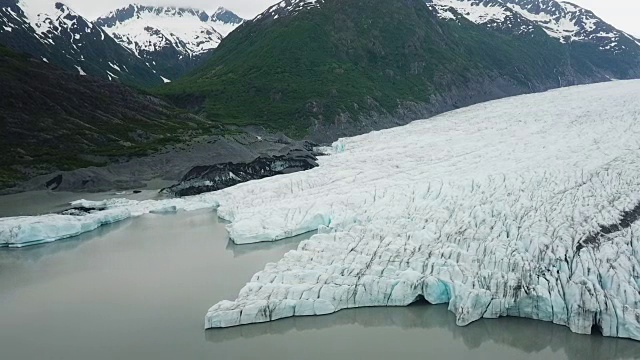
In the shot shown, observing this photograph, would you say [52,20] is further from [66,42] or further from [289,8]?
[289,8]

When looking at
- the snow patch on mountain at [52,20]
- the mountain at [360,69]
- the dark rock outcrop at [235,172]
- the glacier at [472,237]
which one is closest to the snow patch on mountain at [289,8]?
the mountain at [360,69]

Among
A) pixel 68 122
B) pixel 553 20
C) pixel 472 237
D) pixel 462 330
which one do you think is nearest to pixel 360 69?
pixel 68 122

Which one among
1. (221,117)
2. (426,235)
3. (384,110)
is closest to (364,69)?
(384,110)

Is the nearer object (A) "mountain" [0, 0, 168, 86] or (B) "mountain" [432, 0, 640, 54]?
(A) "mountain" [0, 0, 168, 86]

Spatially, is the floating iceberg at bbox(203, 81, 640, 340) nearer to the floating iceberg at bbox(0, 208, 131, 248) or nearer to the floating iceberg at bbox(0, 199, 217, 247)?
the floating iceberg at bbox(0, 199, 217, 247)

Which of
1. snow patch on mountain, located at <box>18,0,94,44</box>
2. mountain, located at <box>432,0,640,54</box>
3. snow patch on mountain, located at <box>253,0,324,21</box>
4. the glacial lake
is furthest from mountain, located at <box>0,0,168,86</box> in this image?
the glacial lake
